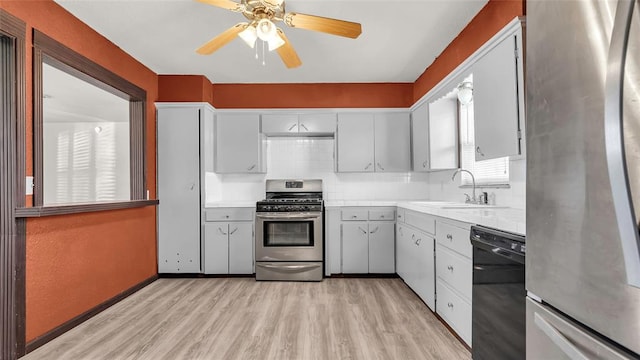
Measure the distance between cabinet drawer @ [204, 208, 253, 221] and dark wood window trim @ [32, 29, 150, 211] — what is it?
0.71 meters

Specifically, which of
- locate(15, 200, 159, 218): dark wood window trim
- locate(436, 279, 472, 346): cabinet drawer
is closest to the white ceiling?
locate(15, 200, 159, 218): dark wood window trim

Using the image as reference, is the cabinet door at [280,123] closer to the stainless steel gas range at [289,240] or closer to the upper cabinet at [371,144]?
the upper cabinet at [371,144]

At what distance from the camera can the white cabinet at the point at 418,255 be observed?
8.90 feet

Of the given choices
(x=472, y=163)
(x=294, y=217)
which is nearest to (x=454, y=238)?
(x=472, y=163)

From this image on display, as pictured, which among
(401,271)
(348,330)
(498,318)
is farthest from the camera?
(401,271)

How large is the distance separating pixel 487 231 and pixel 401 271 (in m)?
2.20

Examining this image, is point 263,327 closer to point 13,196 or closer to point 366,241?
point 366,241

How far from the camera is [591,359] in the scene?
66 centimetres

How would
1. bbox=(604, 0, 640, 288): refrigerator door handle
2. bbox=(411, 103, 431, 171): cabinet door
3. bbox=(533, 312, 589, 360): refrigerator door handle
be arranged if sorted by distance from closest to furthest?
bbox=(604, 0, 640, 288): refrigerator door handle
bbox=(533, 312, 589, 360): refrigerator door handle
bbox=(411, 103, 431, 171): cabinet door

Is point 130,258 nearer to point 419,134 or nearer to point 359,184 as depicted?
point 359,184

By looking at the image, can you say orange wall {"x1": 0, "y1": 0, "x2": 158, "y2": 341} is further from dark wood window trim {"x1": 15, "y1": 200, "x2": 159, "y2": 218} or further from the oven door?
the oven door

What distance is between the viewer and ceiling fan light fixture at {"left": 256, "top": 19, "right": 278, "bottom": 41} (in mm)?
2078

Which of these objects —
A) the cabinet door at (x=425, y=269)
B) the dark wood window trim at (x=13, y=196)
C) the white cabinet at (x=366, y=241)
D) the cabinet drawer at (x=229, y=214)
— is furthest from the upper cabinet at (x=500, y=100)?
the dark wood window trim at (x=13, y=196)

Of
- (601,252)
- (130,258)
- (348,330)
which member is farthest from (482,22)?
(130,258)
